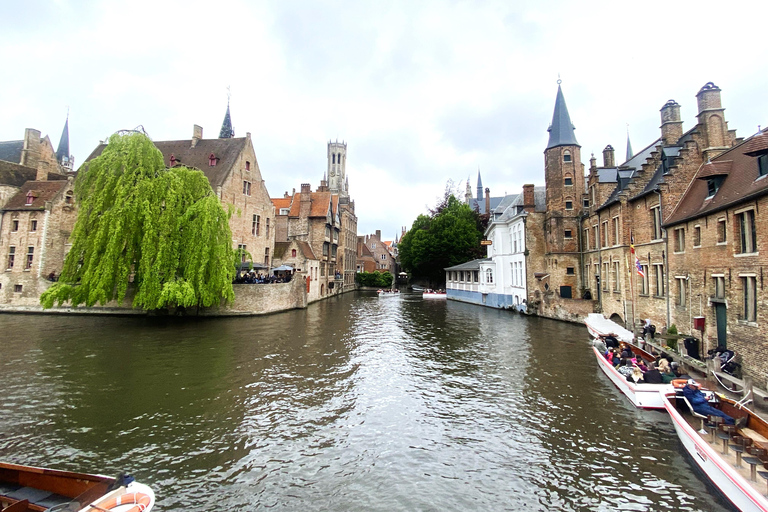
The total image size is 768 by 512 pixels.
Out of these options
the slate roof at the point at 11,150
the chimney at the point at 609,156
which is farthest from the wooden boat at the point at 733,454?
the slate roof at the point at 11,150

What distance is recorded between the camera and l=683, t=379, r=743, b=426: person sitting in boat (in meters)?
7.85

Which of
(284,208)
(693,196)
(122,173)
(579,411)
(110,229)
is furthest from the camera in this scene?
(284,208)

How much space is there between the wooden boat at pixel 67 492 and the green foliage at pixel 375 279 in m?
63.5

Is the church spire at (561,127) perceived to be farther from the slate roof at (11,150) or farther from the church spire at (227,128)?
the slate roof at (11,150)

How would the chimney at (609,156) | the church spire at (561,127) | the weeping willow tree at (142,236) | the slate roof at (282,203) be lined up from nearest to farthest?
the weeping willow tree at (142,236), the church spire at (561,127), the chimney at (609,156), the slate roof at (282,203)

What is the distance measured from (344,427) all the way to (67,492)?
5573 mm

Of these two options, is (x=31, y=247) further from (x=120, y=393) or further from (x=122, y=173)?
(x=120, y=393)

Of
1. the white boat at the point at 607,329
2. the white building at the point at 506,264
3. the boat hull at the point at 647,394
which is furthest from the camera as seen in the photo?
the white building at the point at 506,264

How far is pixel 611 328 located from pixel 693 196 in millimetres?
6859

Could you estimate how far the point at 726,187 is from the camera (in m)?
14.1

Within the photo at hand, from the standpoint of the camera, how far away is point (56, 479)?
549cm

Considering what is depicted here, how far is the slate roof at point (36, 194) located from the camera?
31641 millimetres

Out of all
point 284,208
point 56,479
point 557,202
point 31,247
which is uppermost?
point 284,208

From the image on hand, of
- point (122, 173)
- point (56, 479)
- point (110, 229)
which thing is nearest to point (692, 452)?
point (56, 479)
